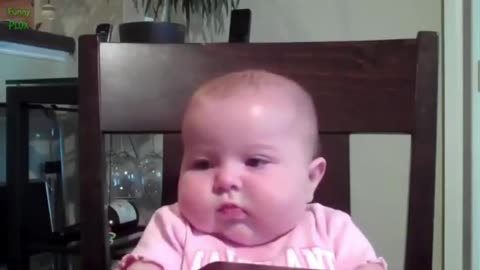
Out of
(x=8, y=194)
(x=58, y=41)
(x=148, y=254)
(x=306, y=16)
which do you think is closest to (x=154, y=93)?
(x=148, y=254)

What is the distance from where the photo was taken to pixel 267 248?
0.70 m

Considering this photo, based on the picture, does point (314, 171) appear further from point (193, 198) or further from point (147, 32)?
point (147, 32)

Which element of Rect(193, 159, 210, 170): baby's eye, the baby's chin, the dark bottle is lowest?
the dark bottle

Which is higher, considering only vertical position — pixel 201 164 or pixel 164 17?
pixel 164 17

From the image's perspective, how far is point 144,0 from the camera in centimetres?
188

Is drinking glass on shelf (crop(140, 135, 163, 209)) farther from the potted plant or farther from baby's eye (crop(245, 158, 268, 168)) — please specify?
baby's eye (crop(245, 158, 268, 168))

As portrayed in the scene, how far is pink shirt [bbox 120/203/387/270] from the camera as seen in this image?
685mm

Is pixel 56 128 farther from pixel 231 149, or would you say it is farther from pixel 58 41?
pixel 231 149

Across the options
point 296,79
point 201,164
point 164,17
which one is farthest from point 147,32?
point 201,164

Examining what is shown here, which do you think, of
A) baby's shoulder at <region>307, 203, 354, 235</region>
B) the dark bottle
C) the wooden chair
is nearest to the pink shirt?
baby's shoulder at <region>307, 203, 354, 235</region>

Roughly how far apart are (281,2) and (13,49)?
2.56 ft

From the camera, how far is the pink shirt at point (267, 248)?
0.69 m

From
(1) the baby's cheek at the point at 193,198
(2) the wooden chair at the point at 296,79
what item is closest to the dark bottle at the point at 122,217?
(2) the wooden chair at the point at 296,79

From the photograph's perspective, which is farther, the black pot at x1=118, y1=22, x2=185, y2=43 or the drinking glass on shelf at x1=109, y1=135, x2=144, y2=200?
the drinking glass on shelf at x1=109, y1=135, x2=144, y2=200
